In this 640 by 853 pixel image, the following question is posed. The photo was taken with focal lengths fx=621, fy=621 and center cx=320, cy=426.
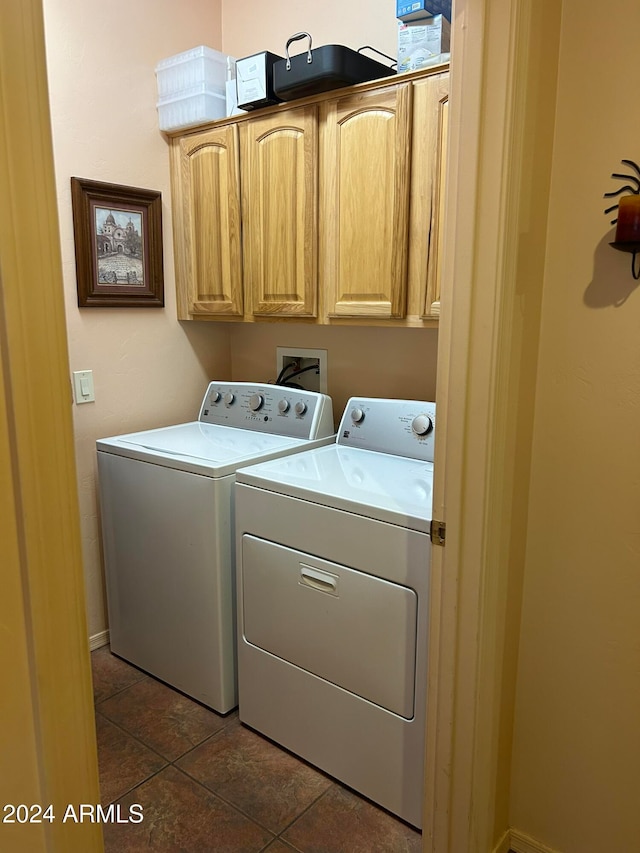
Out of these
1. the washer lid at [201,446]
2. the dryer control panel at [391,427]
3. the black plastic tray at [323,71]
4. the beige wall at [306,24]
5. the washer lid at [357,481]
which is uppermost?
the beige wall at [306,24]

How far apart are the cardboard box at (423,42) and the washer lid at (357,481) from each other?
4.01 ft

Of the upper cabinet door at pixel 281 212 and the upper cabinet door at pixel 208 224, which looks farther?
the upper cabinet door at pixel 208 224

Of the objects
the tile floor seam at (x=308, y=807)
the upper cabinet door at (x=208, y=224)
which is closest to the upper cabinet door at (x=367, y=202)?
the upper cabinet door at (x=208, y=224)

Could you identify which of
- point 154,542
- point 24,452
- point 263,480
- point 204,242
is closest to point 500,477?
point 263,480

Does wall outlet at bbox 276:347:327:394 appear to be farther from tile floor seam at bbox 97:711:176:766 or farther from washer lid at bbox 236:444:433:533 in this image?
tile floor seam at bbox 97:711:176:766

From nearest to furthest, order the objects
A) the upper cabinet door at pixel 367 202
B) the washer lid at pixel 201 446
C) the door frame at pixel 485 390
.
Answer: the door frame at pixel 485 390 < the upper cabinet door at pixel 367 202 < the washer lid at pixel 201 446

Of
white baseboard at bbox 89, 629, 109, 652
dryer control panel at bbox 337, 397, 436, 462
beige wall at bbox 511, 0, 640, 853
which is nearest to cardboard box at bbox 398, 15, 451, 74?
beige wall at bbox 511, 0, 640, 853

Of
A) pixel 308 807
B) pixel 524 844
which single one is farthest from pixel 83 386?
pixel 524 844

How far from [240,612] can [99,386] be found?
3.54 feet

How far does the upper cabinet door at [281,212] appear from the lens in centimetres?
216

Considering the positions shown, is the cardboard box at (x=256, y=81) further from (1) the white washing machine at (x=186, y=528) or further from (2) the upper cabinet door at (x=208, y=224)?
(1) the white washing machine at (x=186, y=528)

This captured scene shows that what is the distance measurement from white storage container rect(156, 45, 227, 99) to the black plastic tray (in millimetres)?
390

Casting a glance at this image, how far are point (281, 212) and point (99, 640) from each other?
6.24 feet

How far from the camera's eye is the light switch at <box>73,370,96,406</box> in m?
2.40
